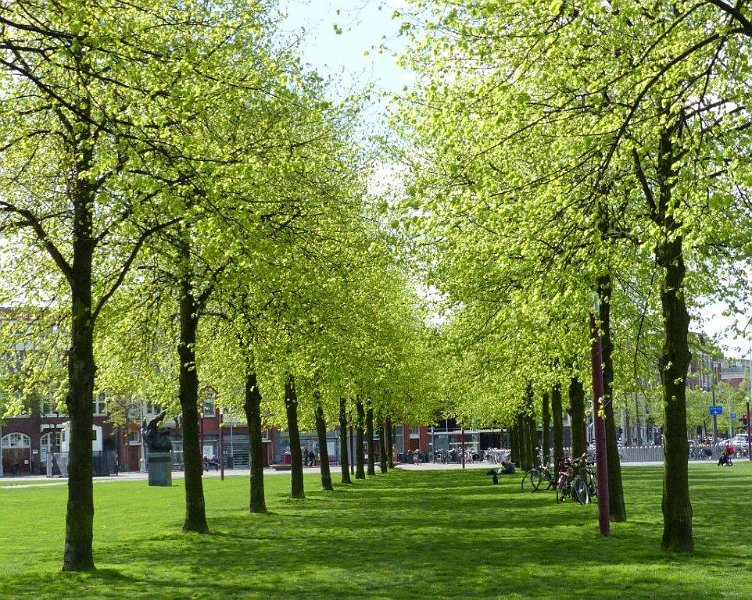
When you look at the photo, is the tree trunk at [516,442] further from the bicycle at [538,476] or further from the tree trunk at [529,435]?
the bicycle at [538,476]

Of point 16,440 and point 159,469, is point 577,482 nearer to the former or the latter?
point 159,469

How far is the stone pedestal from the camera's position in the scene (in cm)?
5806

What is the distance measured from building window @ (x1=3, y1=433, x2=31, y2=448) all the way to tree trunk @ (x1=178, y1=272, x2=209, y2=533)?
85.8 m

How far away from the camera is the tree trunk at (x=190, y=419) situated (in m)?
24.5

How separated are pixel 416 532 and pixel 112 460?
69.0 metres

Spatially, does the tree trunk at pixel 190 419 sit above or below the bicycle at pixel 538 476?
above

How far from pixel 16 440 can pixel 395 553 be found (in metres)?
92.8

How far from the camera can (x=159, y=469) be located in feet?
192

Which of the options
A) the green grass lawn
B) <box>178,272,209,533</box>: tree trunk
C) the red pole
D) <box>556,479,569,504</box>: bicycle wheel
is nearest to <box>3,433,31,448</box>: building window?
the green grass lawn

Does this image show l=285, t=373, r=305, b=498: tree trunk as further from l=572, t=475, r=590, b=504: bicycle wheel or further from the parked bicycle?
l=572, t=475, r=590, b=504: bicycle wheel

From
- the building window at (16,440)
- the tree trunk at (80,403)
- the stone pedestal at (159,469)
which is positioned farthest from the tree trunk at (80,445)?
the building window at (16,440)

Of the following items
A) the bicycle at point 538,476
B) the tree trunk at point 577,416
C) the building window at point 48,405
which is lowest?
the bicycle at point 538,476

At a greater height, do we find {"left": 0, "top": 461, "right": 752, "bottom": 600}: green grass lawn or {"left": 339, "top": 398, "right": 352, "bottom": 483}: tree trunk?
{"left": 339, "top": 398, "right": 352, "bottom": 483}: tree trunk

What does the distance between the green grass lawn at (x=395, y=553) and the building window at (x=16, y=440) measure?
73966mm
